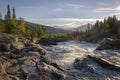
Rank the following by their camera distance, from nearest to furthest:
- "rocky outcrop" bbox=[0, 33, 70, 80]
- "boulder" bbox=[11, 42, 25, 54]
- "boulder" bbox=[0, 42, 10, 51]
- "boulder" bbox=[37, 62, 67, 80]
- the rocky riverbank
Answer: "rocky outcrop" bbox=[0, 33, 70, 80] < "boulder" bbox=[37, 62, 67, 80] < the rocky riverbank < "boulder" bbox=[0, 42, 10, 51] < "boulder" bbox=[11, 42, 25, 54]

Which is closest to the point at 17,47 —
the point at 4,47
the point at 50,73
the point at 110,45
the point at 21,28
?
the point at 4,47

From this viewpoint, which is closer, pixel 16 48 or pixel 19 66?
pixel 19 66

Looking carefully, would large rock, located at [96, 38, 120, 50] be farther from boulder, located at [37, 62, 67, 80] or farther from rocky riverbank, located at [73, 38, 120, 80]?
boulder, located at [37, 62, 67, 80]

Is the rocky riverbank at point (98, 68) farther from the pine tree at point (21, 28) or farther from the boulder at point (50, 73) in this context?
the pine tree at point (21, 28)

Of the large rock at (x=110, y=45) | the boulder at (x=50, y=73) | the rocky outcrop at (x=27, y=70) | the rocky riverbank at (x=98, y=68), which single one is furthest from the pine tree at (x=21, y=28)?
the boulder at (x=50, y=73)

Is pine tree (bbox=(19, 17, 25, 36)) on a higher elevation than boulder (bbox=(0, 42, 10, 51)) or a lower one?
higher

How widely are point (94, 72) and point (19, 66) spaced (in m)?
11.5

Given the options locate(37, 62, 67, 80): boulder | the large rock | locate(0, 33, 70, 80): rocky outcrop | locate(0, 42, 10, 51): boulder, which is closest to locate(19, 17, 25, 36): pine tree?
the large rock

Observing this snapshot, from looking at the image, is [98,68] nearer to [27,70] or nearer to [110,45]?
[27,70]

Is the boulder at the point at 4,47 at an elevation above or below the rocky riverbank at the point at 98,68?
Answer: above

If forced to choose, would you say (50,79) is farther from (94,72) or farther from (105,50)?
(105,50)

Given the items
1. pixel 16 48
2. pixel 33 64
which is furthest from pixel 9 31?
pixel 33 64

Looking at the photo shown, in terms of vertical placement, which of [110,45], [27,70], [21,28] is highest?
[21,28]

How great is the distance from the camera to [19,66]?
35750mm
